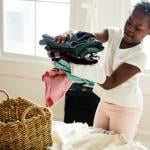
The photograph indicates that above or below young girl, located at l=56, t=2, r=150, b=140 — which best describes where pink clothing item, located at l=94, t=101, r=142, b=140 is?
below

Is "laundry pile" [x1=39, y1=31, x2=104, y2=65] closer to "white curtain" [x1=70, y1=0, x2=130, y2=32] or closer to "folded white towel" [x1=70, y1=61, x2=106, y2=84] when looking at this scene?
"folded white towel" [x1=70, y1=61, x2=106, y2=84]

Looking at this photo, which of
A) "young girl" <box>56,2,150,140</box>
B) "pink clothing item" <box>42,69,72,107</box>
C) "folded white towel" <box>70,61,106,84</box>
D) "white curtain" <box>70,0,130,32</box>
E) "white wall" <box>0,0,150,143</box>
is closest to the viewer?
"folded white towel" <box>70,61,106,84</box>

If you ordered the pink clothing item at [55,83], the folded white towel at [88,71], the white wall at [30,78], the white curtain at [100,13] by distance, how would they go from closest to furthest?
1. the folded white towel at [88,71]
2. the pink clothing item at [55,83]
3. the white curtain at [100,13]
4. the white wall at [30,78]

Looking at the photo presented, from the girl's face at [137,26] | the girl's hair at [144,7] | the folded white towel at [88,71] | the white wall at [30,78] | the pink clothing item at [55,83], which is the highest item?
the girl's hair at [144,7]

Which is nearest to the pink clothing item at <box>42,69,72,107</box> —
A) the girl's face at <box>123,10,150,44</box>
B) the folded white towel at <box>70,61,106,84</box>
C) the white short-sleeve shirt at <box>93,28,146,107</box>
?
the folded white towel at <box>70,61,106,84</box>

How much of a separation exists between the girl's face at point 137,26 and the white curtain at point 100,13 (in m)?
0.98

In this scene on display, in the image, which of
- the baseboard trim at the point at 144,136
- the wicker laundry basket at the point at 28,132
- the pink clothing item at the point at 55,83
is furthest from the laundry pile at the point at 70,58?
the baseboard trim at the point at 144,136

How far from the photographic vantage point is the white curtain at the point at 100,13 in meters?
2.84

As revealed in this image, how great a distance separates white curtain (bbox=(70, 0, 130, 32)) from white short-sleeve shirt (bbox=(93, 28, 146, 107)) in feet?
2.88

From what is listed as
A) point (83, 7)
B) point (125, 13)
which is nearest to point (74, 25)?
point (83, 7)

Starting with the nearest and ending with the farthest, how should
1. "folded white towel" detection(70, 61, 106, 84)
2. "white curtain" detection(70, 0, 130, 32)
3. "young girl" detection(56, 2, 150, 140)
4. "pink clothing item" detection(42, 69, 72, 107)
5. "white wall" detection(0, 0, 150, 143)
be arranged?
"folded white towel" detection(70, 61, 106, 84), "pink clothing item" detection(42, 69, 72, 107), "young girl" detection(56, 2, 150, 140), "white curtain" detection(70, 0, 130, 32), "white wall" detection(0, 0, 150, 143)

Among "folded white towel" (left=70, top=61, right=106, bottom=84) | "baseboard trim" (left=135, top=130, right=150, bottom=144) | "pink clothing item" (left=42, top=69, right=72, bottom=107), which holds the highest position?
"folded white towel" (left=70, top=61, right=106, bottom=84)

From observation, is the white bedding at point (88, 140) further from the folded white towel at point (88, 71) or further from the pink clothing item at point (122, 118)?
the folded white towel at point (88, 71)

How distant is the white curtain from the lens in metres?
2.84
